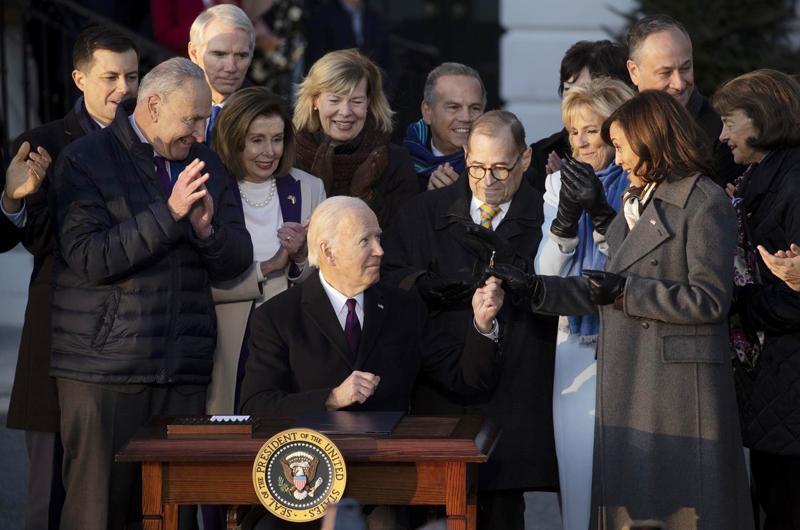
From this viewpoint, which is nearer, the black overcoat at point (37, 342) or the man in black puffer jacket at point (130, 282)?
the man in black puffer jacket at point (130, 282)

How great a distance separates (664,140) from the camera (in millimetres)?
4004

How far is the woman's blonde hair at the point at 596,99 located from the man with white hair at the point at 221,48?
161 centimetres

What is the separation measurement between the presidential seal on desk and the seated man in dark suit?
1.86ft

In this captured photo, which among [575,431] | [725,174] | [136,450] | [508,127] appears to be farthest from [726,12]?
[136,450]

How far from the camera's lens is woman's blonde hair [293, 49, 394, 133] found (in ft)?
17.3

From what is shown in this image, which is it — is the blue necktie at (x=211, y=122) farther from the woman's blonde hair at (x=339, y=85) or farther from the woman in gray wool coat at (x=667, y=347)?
the woman in gray wool coat at (x=667, y=347)

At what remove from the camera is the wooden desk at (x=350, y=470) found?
3578mm

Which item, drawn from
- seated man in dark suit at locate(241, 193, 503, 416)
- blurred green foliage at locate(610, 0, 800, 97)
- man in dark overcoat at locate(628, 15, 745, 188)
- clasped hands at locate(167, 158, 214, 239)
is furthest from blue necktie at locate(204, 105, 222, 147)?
blurred green foliage at locate(610, 0, 800, 97)

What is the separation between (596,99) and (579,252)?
61 cm

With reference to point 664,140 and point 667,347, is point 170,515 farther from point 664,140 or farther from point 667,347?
point 664,140

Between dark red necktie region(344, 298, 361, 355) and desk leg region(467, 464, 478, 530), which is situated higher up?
dark red necktie region(344, 298, 361, 355)

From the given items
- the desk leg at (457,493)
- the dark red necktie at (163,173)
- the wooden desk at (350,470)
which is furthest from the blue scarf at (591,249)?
the dark red necktie at (163,173)

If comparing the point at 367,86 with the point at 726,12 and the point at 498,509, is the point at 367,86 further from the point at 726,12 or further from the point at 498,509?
the point at 726,12

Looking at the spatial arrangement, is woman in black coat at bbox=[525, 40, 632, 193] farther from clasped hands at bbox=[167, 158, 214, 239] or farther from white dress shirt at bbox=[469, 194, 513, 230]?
clasped hands at bbox=[167, 158, 214, 239]
